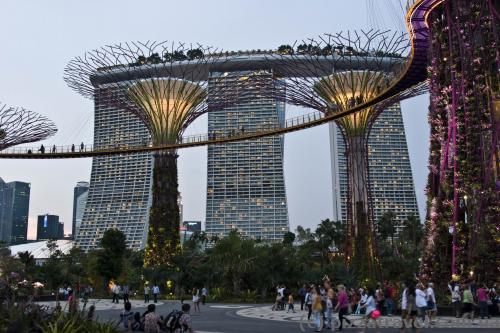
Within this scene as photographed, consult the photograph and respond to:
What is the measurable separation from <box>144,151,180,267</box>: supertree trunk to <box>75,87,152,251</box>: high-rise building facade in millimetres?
89389

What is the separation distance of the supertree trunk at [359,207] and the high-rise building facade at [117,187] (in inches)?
3670

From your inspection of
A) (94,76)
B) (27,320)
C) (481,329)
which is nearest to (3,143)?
(94,76)

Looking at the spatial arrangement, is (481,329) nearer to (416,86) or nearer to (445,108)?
(445,108)

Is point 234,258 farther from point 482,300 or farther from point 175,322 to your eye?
point 175,322

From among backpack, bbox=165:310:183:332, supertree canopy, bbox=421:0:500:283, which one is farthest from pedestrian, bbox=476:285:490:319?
backpack, bbox=165:310:183:332

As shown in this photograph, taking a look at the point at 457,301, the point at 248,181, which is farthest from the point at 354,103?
the point at 248,181

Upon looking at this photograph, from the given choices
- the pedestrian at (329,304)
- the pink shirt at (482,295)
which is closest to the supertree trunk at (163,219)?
the pink shirt at (482,295)

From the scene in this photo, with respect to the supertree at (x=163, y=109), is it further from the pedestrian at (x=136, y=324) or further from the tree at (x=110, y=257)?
the pedestrian at (x=136, y=324)

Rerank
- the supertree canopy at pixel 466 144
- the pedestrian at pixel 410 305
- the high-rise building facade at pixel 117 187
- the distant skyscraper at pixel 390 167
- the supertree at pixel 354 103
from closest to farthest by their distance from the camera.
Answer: the pedestrian at pixel 410 305, the supertree canopy at pixel 466 144, the supertree at pixel 354 103, the high-rise building facade at pixel 117 187, the distant skyscraper at pixel 390 167

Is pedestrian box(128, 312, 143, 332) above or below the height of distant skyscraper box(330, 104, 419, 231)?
below

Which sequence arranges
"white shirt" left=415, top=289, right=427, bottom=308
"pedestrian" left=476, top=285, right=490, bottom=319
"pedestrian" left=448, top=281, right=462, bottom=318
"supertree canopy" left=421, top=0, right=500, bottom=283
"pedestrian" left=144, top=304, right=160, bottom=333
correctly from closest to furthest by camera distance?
1. "pedestrian" left=144, top=304, right=160, bottom=333
2. "white shirt" left=415, top=289, right=427, bottom=308
3. "pedestrian" left=476, top=285, right=490, bottom=319
4. "pedestrian" left=448, top=281, right=462, bottom=318
5. "supertree canopy" left=421, top=0, right=500, bottom=283

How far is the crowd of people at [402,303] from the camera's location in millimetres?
14188

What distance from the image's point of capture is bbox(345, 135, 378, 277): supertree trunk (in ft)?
→ 123

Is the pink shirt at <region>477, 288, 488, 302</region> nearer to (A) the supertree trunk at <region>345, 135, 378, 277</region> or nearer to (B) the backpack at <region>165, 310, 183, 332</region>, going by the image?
(B) the backpack at <region>165, 310, 183, 332</region>
